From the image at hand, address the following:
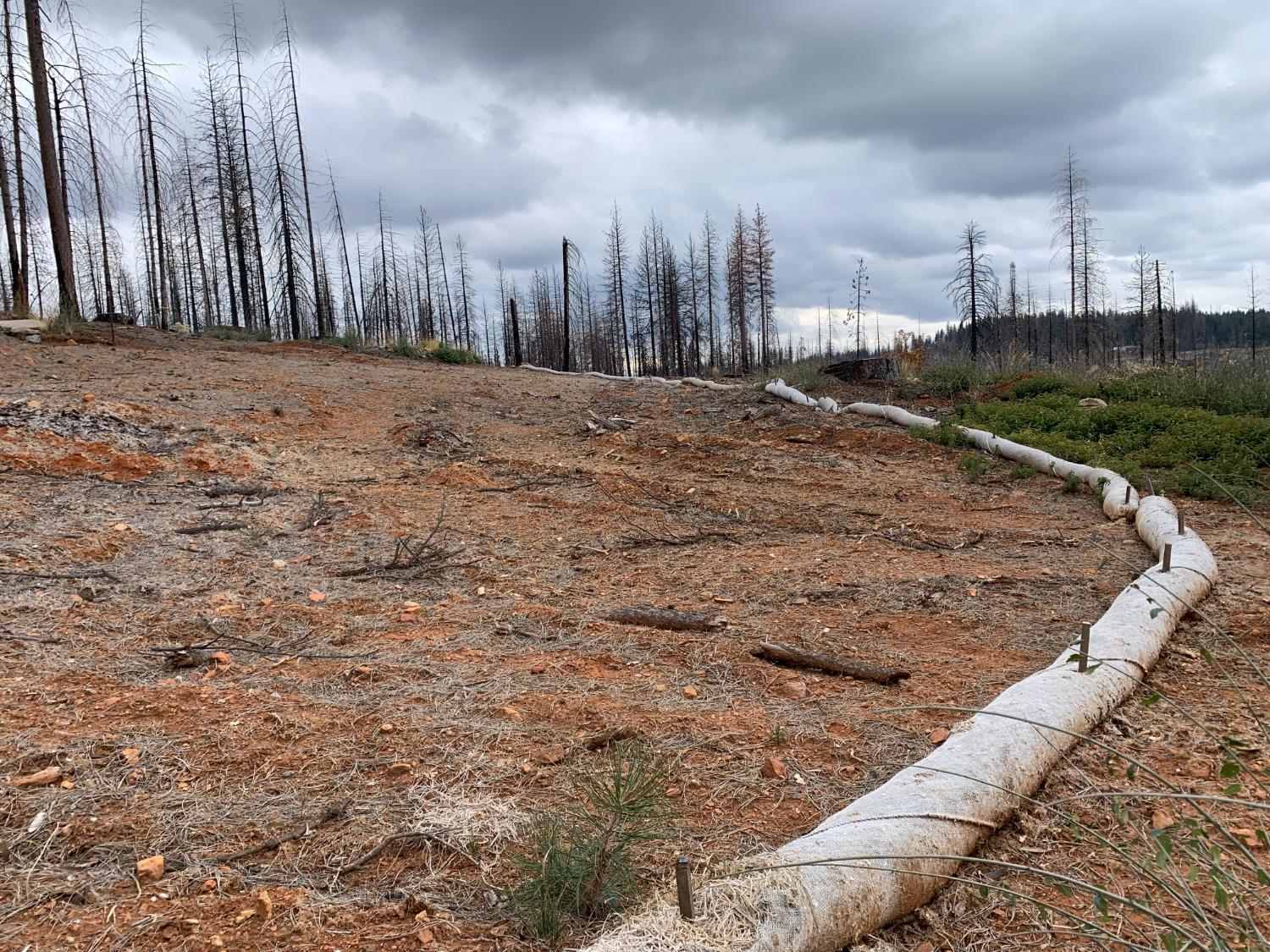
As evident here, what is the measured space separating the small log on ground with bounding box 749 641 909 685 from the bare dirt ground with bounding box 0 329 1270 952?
78mm

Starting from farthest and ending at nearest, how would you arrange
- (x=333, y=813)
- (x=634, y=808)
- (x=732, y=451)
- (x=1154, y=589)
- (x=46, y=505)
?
1. (x=732, y=451)
2. (x=46, y=505)
3. (x=1154, y=589)
4. (x=333, y=813)
5. (x=634, y=808)

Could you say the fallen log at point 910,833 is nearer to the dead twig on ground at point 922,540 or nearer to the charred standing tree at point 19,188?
the dead twig on ground at point 922,540

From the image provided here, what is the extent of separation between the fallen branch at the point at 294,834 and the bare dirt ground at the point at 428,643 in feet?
0.03

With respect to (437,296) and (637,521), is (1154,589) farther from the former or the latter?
(437,296)

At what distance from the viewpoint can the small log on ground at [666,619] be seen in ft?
14.3

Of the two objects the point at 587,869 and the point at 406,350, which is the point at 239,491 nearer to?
the point at 587,869

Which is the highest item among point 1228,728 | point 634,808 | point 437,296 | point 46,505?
point 437,296

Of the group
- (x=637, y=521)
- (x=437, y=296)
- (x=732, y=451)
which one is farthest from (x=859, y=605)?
(x=437, y=296)

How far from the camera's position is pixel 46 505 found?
558 centimetres

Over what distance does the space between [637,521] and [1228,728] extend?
4.46m

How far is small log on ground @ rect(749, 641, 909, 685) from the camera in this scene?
365 cm

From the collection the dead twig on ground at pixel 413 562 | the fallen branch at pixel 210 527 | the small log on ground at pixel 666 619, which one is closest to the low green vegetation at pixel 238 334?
the fallen branch at pixel 210 527

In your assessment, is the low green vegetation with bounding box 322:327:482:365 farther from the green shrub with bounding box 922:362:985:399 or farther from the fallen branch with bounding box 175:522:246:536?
the fallen branch with bounding box 175:522:246:536

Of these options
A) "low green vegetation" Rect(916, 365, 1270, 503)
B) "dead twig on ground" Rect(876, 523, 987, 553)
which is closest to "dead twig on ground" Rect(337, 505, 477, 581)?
"dead twig on ground" Rect(876, 523, 987, 553)
